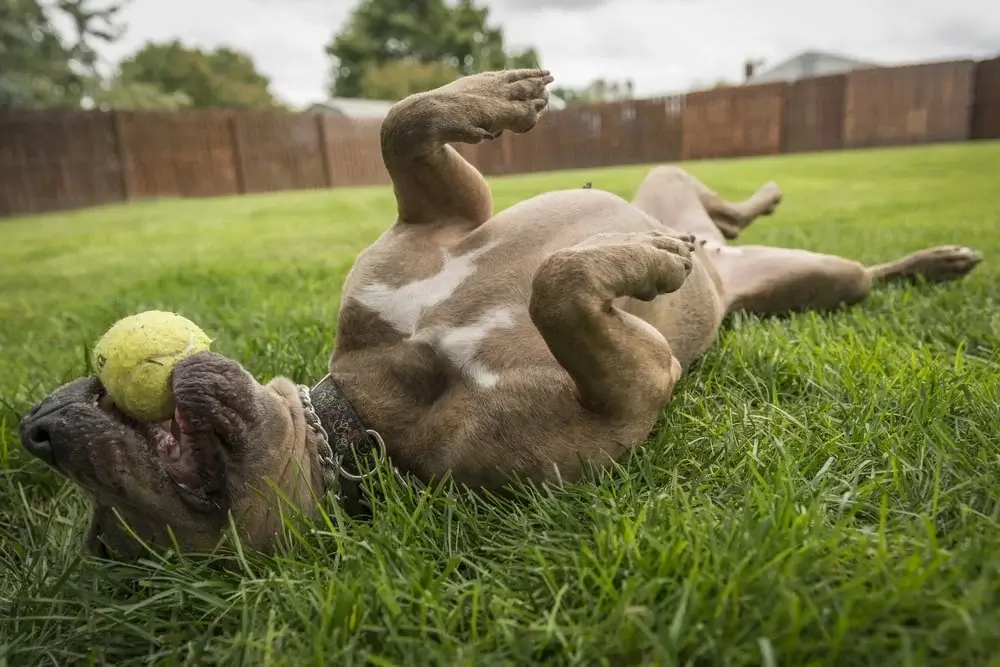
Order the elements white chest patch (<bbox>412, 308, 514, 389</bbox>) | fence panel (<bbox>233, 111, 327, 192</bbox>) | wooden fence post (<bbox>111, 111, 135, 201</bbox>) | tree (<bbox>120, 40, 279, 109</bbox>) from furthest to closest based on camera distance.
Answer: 1. tree (<bbox>120, 40, 279, 109</bbox>)
2. fence panel (<bbox>233, 111, 327, 192</bbox>)
3. wooden fence post (<bbox>111, 111, 135, 201</bbox>)
4. white chest patch (<bbox>412, 308, 514, 389</bbox>)

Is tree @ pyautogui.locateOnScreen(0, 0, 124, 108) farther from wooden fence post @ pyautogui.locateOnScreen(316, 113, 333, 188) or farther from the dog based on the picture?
the dog

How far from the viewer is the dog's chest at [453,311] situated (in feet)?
7.43

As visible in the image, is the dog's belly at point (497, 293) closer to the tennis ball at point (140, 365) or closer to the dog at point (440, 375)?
the dog at point (440, 375)

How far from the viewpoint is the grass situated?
1.30 m

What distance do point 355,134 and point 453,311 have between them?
18767 mm

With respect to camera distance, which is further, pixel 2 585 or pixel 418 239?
pixel 418 239

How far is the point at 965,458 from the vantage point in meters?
1.82

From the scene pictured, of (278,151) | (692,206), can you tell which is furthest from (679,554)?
(278,151)

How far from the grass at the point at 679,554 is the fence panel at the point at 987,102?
2095 cm

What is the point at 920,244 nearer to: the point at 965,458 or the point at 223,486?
the point at 965,458

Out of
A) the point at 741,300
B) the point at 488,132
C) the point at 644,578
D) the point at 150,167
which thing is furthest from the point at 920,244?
the point at 150,167

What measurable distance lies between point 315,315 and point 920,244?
172 inches

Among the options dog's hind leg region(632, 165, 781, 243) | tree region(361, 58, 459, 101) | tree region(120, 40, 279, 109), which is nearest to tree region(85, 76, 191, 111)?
tree region(361, 58, 459, 101)

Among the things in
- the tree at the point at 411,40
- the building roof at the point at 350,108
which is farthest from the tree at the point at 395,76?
the building roof at the point at 350,108
